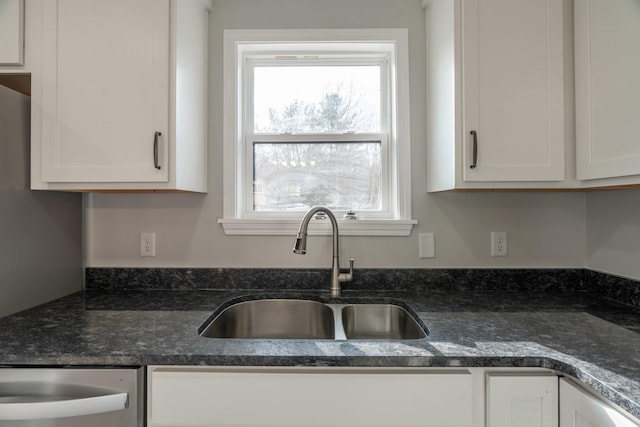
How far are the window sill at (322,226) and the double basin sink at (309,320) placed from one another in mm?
335

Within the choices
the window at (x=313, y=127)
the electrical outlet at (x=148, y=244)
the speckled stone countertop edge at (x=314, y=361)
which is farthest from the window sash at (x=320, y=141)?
the speckled stone countertop edge at (x=314, y=361)

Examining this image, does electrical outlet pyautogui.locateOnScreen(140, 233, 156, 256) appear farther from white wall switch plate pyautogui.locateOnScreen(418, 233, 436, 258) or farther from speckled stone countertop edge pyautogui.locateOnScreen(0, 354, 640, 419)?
white wall switch plate pyautogui.locateOnScreen(418, 233, 436, 258)

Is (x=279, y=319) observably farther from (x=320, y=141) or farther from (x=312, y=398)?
(x=320, y=141)

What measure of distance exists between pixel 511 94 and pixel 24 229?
6.48 feet

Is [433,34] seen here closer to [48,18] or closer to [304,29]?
[304,29]

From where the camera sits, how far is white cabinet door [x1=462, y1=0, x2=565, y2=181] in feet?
4.39

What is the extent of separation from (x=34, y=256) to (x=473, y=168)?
1.79 metres

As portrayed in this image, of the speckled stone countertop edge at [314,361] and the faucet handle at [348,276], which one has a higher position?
the faucet handle at [348,276]

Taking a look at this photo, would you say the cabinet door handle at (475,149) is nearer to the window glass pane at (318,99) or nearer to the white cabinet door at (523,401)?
the window glass pane at (318,99)

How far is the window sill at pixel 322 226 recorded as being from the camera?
1672mm

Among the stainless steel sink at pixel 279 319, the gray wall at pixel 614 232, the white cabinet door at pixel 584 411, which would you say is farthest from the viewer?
the stainless steel sink at pixel 279 319

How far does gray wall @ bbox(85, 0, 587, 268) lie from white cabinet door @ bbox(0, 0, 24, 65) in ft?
2.16

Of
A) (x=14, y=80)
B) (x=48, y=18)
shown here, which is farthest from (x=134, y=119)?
(x=14, y=80)

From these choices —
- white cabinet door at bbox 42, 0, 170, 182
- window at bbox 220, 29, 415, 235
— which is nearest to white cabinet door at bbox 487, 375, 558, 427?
window at bbox 220, 29, 415, 235
